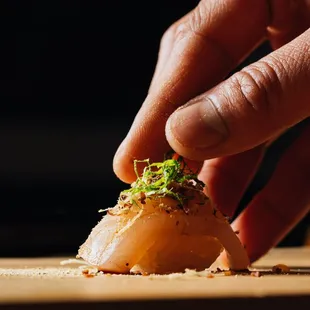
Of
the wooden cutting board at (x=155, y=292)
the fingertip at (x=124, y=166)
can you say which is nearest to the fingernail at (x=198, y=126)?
the wooden cutting board at (x=155, y=292)

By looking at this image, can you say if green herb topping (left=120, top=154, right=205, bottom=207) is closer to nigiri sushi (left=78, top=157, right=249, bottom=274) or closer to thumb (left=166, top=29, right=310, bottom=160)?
nigiri sushi (left=78, top=157, right=249, bottom=274)

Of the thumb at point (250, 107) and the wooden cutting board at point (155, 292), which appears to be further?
the thumb at point (250, 107)

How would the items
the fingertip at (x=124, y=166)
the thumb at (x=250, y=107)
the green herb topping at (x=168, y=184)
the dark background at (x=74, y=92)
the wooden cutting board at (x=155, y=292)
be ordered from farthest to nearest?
the dark background at (x=74, y=92), the fingertip at (x=124, y=166), the green herb topping at (x=168, y=184), the thumb at (x=250, y=107), the wooden cutting board at (x=155, y=292)

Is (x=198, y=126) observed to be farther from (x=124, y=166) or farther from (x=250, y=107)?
(x=124, y=166)


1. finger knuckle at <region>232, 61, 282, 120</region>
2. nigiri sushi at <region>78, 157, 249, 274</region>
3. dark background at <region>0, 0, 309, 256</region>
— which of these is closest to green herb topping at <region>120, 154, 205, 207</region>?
nigiri sushi at <region>78, 157, 249, 274</region>

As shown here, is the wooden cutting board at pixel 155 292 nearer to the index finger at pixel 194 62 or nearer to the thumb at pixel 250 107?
the thumb at pixel 250 107

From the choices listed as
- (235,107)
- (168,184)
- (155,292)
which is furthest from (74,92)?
(155,292)
